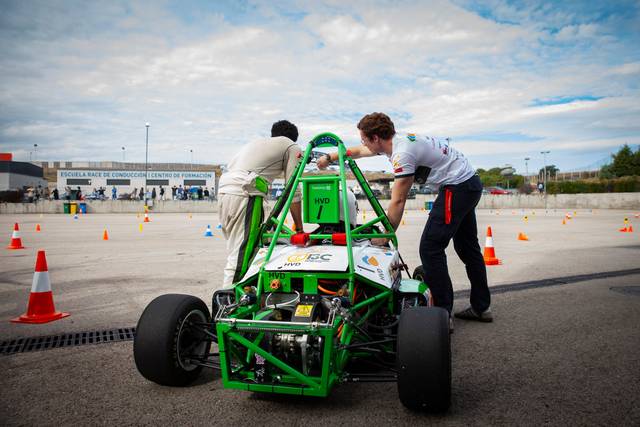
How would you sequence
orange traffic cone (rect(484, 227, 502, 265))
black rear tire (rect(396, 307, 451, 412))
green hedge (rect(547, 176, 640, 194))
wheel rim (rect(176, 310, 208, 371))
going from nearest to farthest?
black rear tire (rect(396, 307, 451, 412))
wheel rim (rect(176, 310, 208, 371))
orange traffic cone (rect(484, 227, 502, 265))
green hedge (rect(547, 176, 640, 194))

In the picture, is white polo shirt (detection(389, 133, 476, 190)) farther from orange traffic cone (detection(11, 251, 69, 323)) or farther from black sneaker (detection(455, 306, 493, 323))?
orange traffic cone (detection(11, 251, 69, 323))

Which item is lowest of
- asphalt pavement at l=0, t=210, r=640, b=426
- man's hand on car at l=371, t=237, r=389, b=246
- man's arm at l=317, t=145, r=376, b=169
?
asphalt pavement at l=0, t=210, r=640, b=426

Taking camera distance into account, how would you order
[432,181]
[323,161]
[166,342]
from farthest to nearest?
[432,181]
[323,161]
[166,342]

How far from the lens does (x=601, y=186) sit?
47.4m

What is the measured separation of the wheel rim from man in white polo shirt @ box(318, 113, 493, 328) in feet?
5.13

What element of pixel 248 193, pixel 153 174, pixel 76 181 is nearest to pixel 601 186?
pixel 248 193

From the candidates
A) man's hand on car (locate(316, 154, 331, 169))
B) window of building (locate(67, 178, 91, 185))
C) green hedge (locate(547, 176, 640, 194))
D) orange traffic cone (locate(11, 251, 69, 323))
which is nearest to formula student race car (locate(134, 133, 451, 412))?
man's hand on car (locate(316, 154, 331, 169))

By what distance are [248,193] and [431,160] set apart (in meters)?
Result: 1.64

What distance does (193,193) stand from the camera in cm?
4734

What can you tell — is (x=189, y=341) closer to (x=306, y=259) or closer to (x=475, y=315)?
(x=306, y=259)

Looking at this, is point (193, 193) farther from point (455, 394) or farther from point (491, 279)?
point (455, 394)

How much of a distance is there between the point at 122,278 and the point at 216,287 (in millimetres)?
1716

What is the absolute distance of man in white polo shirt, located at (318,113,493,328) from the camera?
13.0 feet

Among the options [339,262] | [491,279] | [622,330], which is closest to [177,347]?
[339,262]
